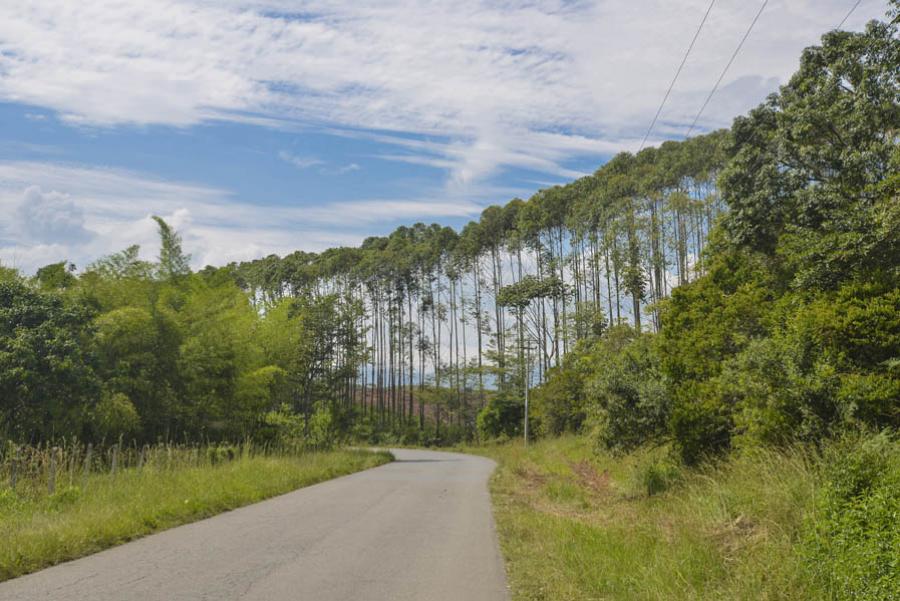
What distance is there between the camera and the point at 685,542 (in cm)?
780

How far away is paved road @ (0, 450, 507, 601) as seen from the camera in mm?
6746

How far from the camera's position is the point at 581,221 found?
5866 centimetres

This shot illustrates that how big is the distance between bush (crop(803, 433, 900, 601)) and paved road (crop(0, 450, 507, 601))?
121 inches

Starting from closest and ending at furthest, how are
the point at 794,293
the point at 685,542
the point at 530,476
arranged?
the point at 685,542 → the point at 794,293 → the point at 530,476

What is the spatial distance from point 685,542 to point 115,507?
8.50 m

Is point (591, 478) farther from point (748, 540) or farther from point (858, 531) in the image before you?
point (858, 531)

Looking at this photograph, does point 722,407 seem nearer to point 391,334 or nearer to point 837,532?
point 837,532

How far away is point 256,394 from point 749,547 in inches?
923

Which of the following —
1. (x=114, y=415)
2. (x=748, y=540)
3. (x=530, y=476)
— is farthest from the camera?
(x=530, y=476)

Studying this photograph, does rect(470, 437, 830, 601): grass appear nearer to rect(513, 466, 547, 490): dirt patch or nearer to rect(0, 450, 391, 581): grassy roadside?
rect(0, 450, 391, 581): grassy roadside

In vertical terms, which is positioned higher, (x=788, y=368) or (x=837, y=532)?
(x=788, y=368)

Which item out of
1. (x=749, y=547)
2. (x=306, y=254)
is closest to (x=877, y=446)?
(x=749, y=547)

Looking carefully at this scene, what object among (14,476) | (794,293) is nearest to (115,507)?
(14,476)

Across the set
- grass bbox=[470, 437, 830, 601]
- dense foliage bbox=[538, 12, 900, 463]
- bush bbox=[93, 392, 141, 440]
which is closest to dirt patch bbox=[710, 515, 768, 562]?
grass bbox=[470, 437, 830, 601]
